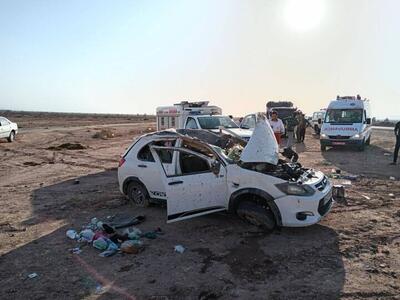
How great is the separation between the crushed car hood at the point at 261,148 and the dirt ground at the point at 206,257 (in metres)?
1.23

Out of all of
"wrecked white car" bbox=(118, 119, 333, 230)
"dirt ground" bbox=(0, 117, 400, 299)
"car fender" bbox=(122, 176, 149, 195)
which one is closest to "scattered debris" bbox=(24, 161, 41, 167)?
"dirt ground" bbox=(0, 117, 400, 299)

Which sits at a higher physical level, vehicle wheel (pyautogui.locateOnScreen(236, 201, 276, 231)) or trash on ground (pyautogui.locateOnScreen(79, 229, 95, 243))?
vehicle wheel (pyautogui.locateOnScreen(236, 201, 276, 231))

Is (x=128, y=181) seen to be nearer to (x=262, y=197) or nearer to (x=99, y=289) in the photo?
(x=262, y=197)

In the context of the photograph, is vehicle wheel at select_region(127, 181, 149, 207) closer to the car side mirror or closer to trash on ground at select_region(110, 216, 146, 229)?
trash on ground at select_region(110, 216, 146, 229)

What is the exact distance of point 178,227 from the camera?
7.56m

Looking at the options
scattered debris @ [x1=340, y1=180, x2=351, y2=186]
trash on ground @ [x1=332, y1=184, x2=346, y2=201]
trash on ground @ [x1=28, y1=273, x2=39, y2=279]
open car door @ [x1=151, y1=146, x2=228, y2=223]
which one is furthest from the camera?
scattered debris @ [x1=340, y1=180, x2=351, y2=186]

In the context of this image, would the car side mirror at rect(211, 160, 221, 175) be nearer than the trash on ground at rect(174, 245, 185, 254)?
A: No

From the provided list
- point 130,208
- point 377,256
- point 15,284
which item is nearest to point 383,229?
point 377,256

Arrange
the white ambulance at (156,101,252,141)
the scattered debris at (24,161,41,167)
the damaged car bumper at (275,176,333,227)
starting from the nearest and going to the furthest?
the damaged car bumper at (275,176,333,227), the white ambulance at (156,101,252,141), the scattered debris at (24,161,41,167)

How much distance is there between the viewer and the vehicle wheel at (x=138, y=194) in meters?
8.82

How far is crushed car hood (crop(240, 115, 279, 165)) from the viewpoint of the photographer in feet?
23.2

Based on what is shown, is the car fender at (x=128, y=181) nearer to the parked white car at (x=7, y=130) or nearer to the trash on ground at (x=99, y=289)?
the trash on ground at (x=99, y=289)

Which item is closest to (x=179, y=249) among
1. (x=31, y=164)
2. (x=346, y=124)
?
(x=31, y=164)

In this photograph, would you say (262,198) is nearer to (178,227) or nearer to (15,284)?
(178,227)
